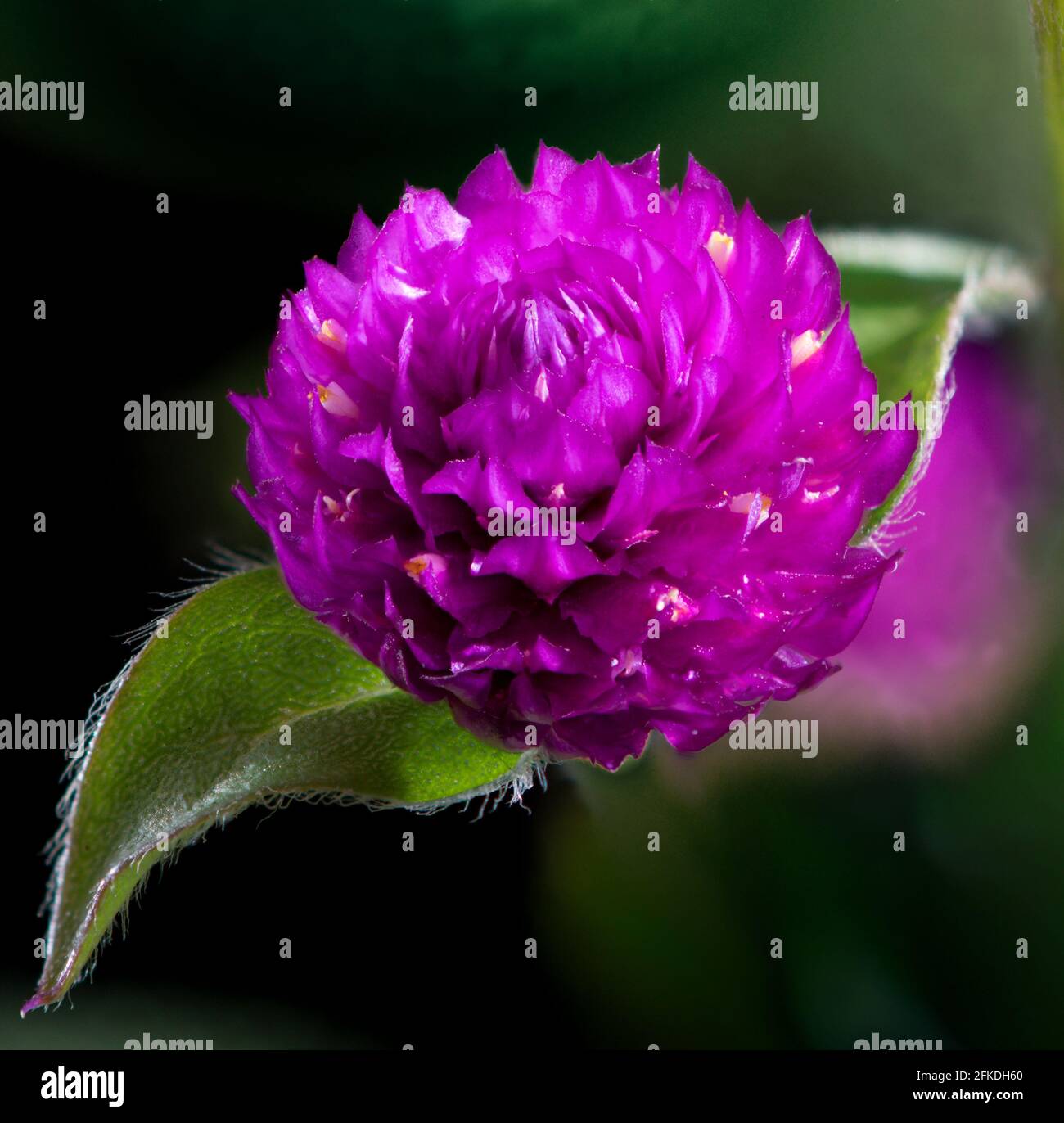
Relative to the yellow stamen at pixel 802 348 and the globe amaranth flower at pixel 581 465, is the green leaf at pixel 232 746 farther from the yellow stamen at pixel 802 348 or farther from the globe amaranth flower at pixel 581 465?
the yellow stamen at pixel 802 348

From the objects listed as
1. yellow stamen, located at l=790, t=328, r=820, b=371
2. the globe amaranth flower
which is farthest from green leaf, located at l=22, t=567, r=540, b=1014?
yellow stamen, located at l=790, t=328, r=820, b=371

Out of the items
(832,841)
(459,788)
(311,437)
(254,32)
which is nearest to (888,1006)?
(832,841)

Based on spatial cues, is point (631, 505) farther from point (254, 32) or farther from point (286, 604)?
point (254, 32)

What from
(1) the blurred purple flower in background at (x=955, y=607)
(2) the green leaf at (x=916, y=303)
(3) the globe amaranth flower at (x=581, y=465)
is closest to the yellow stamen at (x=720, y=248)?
(3) the globe amaranth flower at (x=581, y=465)

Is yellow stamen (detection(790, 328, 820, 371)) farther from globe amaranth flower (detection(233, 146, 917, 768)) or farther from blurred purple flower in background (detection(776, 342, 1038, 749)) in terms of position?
blurred purple flower in background (detection(776, 342, 1038, 749))

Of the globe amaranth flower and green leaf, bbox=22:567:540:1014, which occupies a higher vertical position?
the globe amaranth flower
